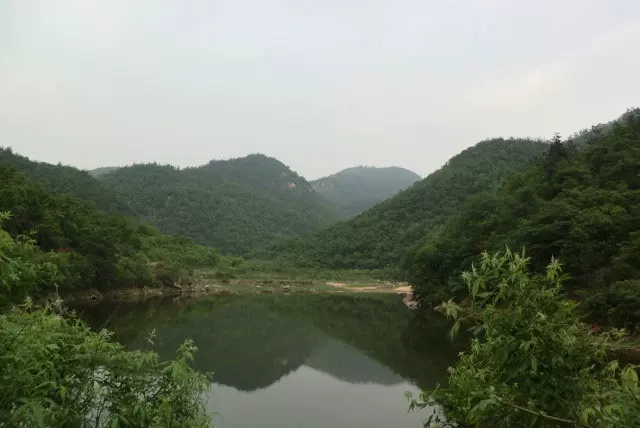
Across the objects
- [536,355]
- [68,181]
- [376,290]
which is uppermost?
[68,181]

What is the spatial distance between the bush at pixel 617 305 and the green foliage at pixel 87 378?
629 inches

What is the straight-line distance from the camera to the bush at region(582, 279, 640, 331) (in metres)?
15.8

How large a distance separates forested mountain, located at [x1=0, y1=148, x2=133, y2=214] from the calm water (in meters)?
37.3

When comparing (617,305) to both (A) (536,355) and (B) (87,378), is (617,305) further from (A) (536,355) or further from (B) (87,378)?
(B) (87,378)

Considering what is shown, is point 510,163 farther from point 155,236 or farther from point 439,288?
point 155,236

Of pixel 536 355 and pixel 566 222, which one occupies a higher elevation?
pixel 566 222

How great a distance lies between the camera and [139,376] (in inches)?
152

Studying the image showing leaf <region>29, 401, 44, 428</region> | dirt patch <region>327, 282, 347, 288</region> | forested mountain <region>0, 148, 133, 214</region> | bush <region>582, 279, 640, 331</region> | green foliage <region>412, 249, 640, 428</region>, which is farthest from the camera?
forested mountain <region>0, 148, 133, 214</region>

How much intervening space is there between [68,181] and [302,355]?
59.8m

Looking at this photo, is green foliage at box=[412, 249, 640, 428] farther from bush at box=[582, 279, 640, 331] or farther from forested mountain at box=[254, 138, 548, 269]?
forested mountain at box=[254, 138, 548, 269]

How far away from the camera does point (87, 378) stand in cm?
369

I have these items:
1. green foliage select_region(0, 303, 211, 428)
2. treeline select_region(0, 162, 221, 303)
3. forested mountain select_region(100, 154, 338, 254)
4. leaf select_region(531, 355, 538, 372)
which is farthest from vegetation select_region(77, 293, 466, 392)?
forested mountain select_region(100, 154, 338, 254)

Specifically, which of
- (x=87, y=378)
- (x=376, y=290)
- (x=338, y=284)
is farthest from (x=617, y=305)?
(x=338, y=284)

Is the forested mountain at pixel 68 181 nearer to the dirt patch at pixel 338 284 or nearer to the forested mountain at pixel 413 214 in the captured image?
the forested mountain at pixel 413 214
